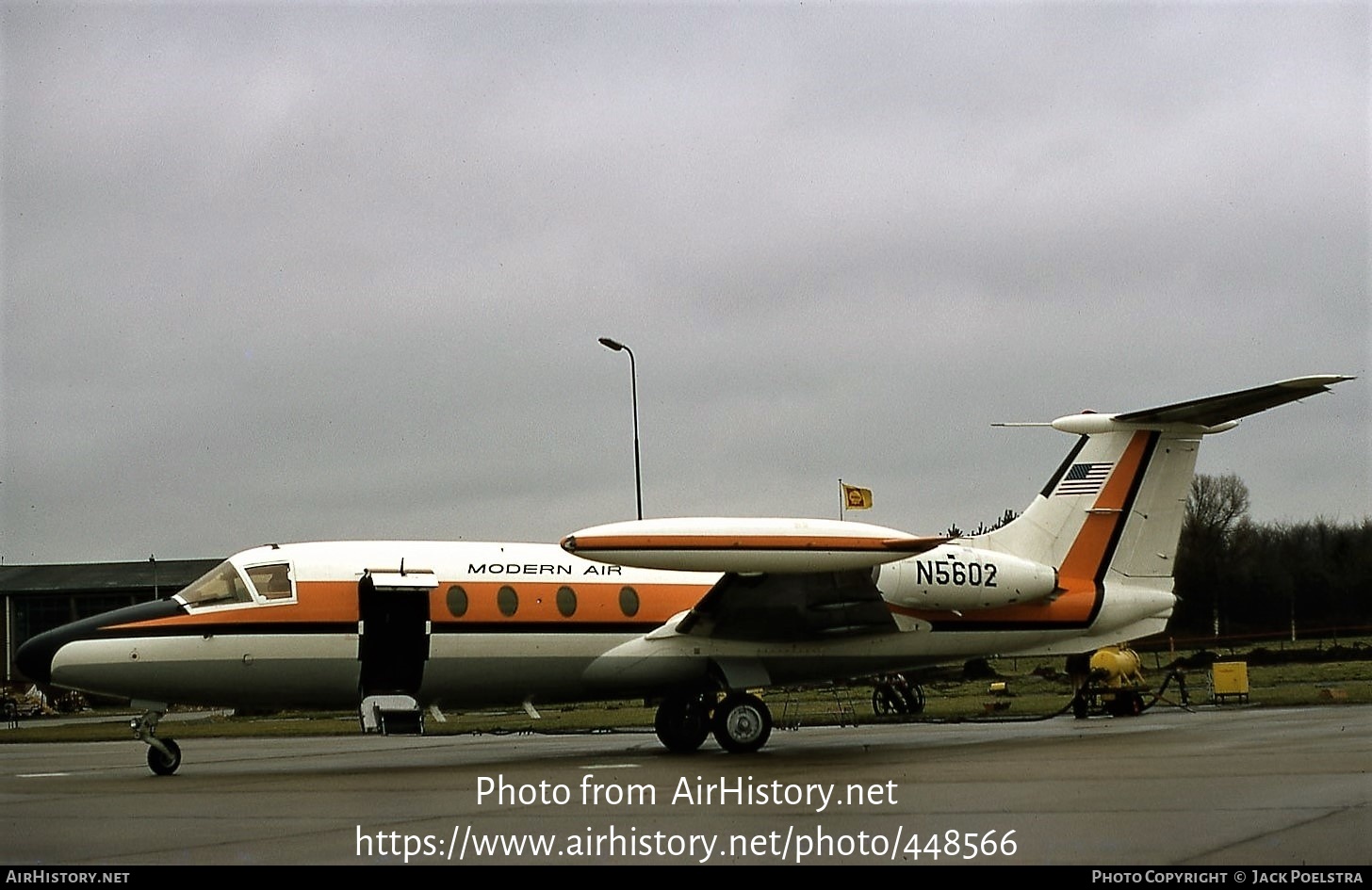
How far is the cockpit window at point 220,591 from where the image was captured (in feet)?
59.8

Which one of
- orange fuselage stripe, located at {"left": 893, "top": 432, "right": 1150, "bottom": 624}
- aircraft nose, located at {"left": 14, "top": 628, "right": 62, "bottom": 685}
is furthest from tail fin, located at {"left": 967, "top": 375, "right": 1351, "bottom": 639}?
aircraft nose, located at {"left": 14, "top": 628, "right": 62, "bottom": 685}

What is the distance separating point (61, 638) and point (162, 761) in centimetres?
202

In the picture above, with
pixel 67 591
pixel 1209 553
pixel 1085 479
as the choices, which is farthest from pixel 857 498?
pixel 67 591

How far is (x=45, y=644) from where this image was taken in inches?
702

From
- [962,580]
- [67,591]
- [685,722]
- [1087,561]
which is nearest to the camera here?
[962,580]

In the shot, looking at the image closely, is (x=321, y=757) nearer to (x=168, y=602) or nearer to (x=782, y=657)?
(x=168, y=602)

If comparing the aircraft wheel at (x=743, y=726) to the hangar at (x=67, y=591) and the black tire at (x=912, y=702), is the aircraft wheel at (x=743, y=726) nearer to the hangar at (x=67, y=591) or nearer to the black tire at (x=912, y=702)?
the black tire at (x=912, y=702)

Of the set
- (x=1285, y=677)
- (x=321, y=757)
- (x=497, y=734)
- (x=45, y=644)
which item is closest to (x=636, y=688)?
(x=321, y=757)

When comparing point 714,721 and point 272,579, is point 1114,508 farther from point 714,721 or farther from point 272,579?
point 272,579

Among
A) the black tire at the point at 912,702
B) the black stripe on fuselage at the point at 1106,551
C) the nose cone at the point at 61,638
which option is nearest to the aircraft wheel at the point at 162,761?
the nose cone at the point at 61,638

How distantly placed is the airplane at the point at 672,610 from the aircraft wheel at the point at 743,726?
0.09 ft

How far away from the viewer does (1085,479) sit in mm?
20891

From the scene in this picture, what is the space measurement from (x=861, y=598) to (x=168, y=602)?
9.05 meters

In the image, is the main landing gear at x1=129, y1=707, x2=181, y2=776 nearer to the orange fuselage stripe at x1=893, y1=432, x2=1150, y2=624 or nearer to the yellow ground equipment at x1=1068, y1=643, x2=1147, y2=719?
the orange fuselage stripe at x1=893, y1=432, x2=1150, y2=624
